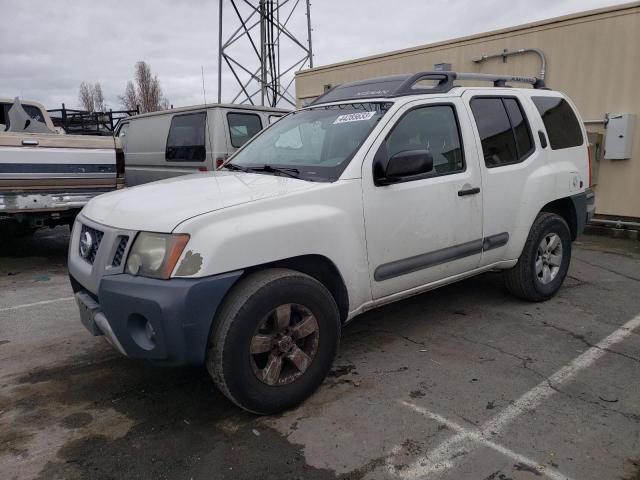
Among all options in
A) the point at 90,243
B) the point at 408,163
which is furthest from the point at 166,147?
the point at 408,163

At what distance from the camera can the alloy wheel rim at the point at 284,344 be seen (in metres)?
2.77

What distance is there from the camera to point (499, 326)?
4211 millimetres

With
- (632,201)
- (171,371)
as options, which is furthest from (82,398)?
(632,201)

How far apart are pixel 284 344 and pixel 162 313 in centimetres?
71

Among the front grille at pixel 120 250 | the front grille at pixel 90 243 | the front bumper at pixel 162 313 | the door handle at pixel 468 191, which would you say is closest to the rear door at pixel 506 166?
the door handle at pixel 468 191

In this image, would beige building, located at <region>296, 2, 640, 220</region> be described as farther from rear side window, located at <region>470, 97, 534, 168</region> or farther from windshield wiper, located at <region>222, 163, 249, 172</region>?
windshield wiper, located at <region>222, 163, 249, 172</region>

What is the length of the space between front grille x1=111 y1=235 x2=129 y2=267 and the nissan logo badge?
0.38m

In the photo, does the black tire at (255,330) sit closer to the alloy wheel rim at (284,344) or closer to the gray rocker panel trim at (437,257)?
the alloy wheel rim at (284,344)

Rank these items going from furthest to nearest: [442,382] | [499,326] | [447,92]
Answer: [499,326] < [447,92] < [442,382]

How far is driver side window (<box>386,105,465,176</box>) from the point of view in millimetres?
3531

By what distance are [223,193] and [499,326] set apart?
259cm

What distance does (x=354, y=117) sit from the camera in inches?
142

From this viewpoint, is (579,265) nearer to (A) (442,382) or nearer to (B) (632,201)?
(B) (632,201)

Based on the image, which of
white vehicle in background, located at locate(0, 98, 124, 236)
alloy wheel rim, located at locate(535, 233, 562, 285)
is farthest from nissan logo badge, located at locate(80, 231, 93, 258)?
alloy wheel rim, located at locate(535, 233, 562, 285)
